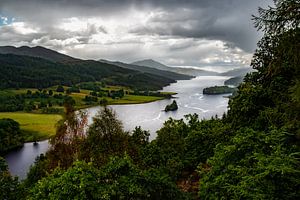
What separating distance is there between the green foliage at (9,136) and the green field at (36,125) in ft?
11.7

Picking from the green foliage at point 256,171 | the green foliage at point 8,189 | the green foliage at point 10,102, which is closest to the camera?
the green foliage at point 256,171

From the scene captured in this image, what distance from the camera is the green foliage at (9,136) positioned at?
97125mm

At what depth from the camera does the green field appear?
111 meters

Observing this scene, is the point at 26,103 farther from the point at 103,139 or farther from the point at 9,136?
the point at 103,139

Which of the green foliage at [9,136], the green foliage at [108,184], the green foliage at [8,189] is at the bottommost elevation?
the green foliage at [9,136]

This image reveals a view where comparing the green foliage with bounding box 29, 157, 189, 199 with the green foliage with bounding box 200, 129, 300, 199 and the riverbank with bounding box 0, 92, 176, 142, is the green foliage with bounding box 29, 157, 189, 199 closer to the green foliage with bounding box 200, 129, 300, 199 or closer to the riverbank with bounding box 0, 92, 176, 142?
the green foliage with bounding box 200, 129, 300, 199

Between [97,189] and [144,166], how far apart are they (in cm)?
1313

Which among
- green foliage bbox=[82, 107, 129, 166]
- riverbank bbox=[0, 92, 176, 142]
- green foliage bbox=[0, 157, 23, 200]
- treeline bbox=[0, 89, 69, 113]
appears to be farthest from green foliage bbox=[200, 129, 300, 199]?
treeline bbox=[0, 89, 69, 113]

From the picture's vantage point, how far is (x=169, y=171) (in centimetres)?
2753

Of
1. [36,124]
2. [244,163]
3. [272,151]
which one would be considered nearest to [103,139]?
[244,163]

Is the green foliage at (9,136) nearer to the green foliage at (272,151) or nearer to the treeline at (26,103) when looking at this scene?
the treeline at (26,103)

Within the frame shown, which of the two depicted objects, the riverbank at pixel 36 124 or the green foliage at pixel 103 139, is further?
the riverbank at pixel 36 124

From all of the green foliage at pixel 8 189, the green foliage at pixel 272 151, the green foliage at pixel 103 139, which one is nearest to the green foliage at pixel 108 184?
the green foliage at pixel 272 151

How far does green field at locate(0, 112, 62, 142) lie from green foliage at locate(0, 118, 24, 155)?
356 centimetres
